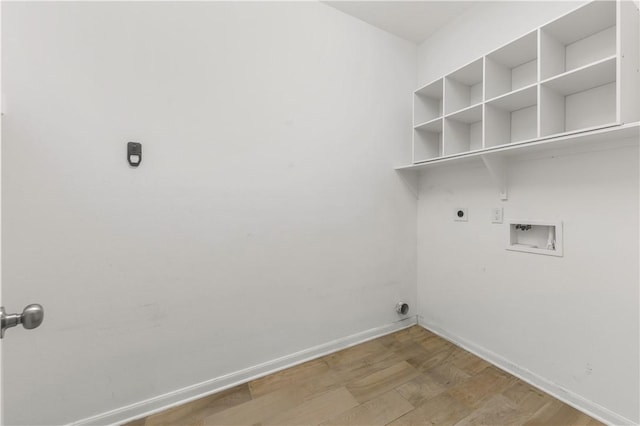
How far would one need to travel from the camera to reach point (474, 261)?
1912mm

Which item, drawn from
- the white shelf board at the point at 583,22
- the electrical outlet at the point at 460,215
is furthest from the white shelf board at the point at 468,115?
the electrical outlet at the point at 460,215

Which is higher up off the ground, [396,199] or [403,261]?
[396,199]

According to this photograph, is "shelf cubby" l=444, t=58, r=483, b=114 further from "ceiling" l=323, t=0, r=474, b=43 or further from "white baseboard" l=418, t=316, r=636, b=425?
"white baseboard" l=418, t=316, r=636, b=425

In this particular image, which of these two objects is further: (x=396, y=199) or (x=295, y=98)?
(x=396, y=199)

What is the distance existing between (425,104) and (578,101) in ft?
3.14

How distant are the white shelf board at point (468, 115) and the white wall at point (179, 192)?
53 cm

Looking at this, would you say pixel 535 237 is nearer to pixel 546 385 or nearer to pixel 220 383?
pixel 546 385

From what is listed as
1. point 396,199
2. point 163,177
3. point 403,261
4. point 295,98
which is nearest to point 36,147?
point 163,177

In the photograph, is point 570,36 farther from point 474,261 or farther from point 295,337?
point 295,337

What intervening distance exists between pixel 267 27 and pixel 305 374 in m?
2.18

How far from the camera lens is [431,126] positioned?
206 centimetres

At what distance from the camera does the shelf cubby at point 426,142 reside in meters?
2.13

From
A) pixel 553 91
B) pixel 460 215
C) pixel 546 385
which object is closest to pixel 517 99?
pixel 553 91

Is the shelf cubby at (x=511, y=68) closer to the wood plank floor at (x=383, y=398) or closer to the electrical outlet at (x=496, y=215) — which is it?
the electrical outlet at (x=496, y=215)
